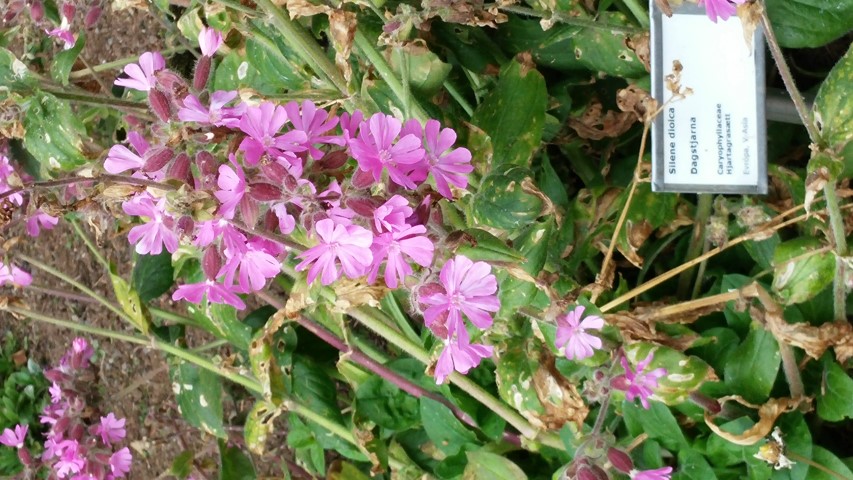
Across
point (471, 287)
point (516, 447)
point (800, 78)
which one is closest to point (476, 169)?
point (471, 287)

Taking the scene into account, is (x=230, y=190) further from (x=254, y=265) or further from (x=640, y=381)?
(x=640, y=381)

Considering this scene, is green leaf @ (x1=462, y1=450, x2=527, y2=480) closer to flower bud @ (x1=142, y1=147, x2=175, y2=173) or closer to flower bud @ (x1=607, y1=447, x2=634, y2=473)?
flower bud @ (x1=607, y1=447, x2=634, y2=473)

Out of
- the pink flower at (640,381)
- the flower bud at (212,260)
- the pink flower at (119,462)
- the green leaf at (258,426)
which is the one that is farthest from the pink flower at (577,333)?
the pink flower at (119,462)

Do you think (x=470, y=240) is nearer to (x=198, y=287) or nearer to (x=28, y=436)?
(x=198, y=287)

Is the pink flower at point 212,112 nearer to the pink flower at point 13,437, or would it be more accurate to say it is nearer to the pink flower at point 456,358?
the pink flower at point 456,358

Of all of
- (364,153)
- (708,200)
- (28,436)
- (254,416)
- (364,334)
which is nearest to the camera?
(364,153)

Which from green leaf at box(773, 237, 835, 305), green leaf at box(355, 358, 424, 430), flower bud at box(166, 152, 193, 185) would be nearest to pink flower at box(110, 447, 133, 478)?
green leaf at box(355, 358, 424, 430)

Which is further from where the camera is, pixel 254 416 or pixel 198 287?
pixel 254 416
